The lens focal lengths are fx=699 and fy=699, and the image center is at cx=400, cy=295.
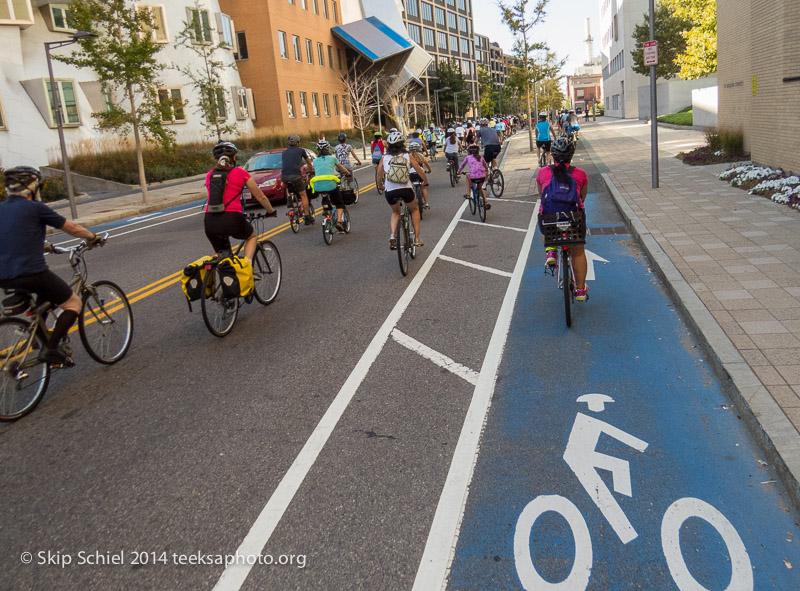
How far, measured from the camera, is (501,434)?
4.69 m

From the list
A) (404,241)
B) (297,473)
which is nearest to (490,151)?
(404,241)

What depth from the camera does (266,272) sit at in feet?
28.6

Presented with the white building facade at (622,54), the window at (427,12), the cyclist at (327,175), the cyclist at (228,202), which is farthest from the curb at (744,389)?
the window at (427,12)

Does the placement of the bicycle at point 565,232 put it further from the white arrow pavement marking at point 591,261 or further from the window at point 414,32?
the window at point 414,32

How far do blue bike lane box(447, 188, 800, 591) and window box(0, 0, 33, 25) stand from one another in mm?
28773

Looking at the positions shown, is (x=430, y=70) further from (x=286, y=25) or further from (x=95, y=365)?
(x=95, y=365)

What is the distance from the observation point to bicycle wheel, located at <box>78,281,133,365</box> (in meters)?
6.55

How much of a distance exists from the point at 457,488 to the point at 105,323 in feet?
14.1

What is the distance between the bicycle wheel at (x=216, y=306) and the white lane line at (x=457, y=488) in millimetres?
2862

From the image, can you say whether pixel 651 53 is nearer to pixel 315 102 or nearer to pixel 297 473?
pixel 297 473

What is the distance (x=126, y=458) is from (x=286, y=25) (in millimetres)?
50764

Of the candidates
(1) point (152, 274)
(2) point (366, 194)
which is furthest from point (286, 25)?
(1) point (152, 274)

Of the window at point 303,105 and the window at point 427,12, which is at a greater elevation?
the window at point 427,12

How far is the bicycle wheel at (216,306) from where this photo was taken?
7134 millimetres
